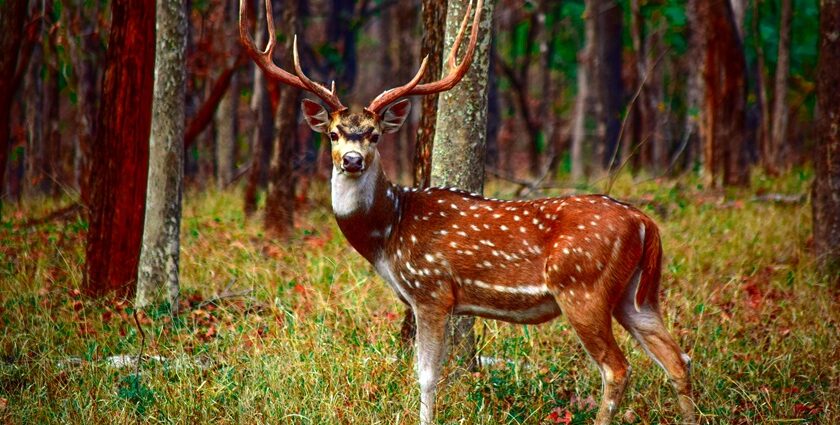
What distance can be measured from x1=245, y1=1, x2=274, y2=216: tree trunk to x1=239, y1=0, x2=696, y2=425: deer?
612 cm

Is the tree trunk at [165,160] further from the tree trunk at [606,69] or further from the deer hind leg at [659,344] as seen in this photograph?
the tree trunk at [606,69]

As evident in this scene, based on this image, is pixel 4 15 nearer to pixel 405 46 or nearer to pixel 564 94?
pixel 405 46

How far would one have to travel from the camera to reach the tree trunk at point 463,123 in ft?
21.9

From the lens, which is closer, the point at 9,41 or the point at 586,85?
the point at 9,41

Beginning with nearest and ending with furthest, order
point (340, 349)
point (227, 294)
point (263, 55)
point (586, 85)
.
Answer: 1. point (263, 55)
2. point (340, 349)
3. point (227, 294)
4. point (586, 85)

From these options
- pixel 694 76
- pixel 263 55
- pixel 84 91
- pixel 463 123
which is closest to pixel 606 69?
pixel 694 76

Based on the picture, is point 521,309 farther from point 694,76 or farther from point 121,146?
point 694,76

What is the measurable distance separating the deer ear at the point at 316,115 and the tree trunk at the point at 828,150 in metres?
4.90

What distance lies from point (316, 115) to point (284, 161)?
522cm

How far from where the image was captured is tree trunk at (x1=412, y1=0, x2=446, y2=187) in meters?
7.30

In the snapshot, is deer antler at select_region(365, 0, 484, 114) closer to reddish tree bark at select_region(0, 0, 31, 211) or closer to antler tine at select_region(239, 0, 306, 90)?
antler tine at select_region(239, 0, 306, 90)

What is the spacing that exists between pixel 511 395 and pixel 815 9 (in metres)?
15.7

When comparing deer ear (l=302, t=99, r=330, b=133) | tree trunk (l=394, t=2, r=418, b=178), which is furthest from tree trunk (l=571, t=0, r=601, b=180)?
deer ear (l=302, t=99, r=330, b=133)

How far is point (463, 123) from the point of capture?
668 cm
